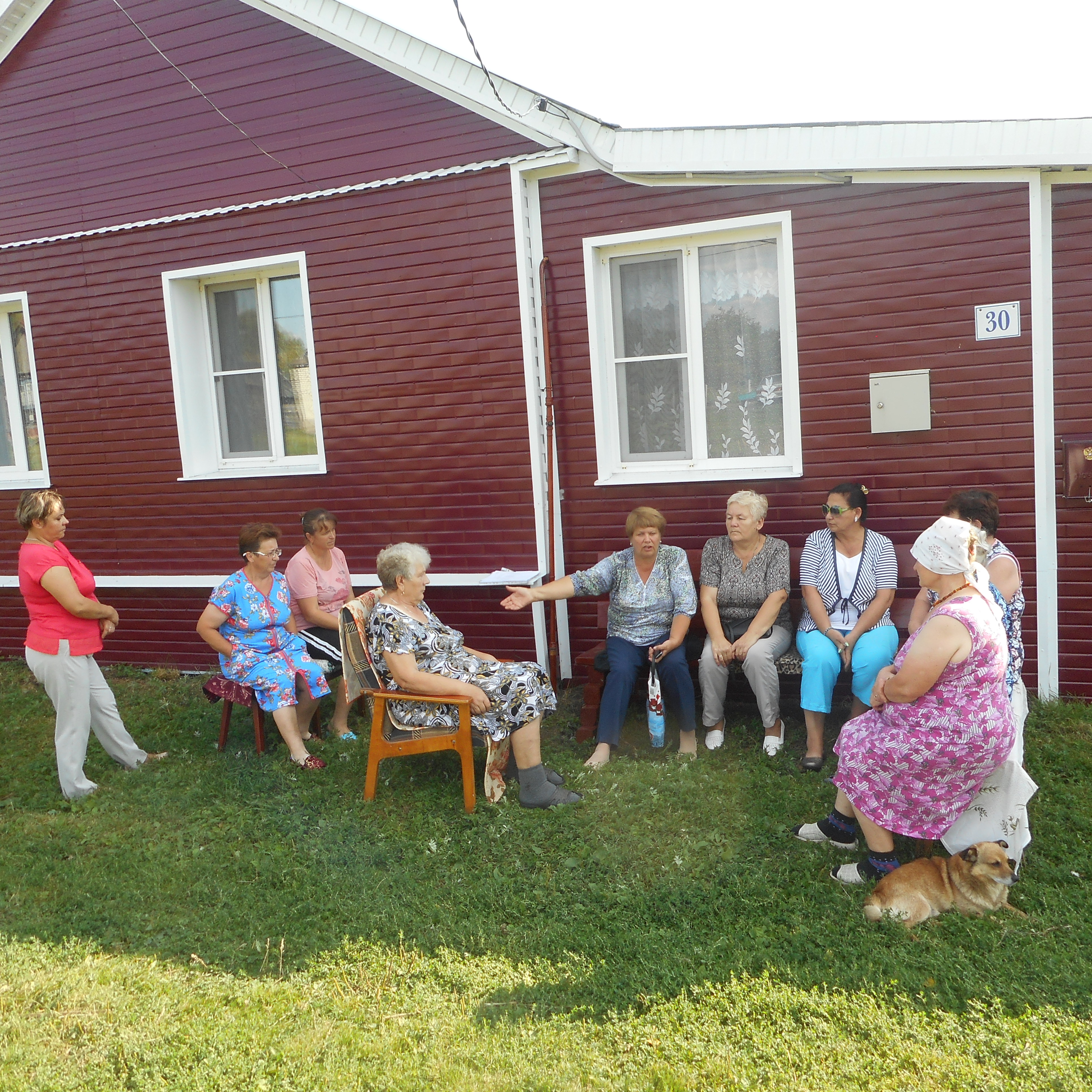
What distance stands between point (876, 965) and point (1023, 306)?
3.70 metres

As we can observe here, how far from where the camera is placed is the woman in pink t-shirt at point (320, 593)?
6.03 m

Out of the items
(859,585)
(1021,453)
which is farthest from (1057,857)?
(1021,453)

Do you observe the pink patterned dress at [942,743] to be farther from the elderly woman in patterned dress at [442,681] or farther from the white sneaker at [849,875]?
the elderly woman in patterned dress at [442,681]

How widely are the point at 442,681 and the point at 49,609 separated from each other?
2158mm

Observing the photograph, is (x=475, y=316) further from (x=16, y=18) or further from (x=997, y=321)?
(x=16, y=18)

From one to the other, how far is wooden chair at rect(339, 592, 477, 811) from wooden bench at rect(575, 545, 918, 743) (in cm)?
95

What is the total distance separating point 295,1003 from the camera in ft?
10.8

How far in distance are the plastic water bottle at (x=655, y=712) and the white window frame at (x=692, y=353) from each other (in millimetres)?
1460

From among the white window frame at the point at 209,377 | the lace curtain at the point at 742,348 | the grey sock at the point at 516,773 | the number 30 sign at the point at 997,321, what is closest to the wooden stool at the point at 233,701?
the grey sock at the point at 516,773

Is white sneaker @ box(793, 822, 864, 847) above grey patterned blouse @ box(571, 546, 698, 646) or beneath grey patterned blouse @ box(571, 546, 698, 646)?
beneath

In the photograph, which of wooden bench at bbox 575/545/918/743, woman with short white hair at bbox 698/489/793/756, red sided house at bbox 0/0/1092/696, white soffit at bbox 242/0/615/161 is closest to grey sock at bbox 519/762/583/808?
wooden bench at bbox 575/545/918/743

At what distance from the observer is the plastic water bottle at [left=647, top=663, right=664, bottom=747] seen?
5.31 metres

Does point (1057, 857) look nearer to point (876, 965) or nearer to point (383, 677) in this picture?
point (876, 965)

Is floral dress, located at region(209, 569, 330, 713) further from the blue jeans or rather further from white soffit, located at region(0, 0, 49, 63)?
white soffit, located at region(0, 0, 49, 63)
